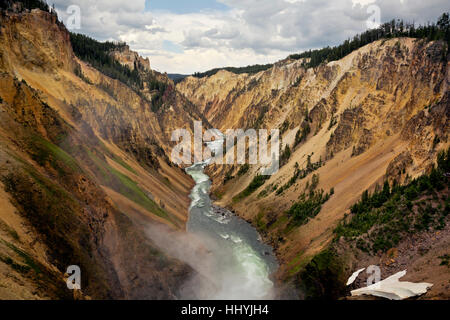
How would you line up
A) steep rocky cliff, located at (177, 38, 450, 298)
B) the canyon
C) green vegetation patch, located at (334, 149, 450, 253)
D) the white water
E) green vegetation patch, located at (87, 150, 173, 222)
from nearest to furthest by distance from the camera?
the canyon < green vegetation patch, located at (334, 149, 450, 253) < the white water < green vegetation patch, located at (87, 150, 173, 222) < steep rocky cliff, located at (177, 38, 450, 298)

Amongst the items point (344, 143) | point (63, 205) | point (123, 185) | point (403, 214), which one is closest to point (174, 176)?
point (344, 143)

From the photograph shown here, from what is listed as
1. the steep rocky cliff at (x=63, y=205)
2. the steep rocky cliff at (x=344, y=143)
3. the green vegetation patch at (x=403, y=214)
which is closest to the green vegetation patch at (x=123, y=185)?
the steep rocky cliff at (x=63, y=205)

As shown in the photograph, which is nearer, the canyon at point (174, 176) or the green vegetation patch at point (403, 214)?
the canyon at point (174, 176)

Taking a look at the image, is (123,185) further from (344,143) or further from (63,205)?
(344,143)

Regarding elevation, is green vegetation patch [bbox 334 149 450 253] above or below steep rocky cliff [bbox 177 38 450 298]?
below

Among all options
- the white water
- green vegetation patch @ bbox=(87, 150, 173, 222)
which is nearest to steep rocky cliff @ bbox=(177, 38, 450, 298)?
the white water

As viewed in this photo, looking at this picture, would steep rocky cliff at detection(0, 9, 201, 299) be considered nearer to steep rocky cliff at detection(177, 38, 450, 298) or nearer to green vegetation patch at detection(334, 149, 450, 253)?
steep rocky cliff at detection(177, 38, 450, 298)

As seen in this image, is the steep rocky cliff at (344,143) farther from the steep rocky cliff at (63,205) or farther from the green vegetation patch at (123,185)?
the green vegetation patch at (123,185)
